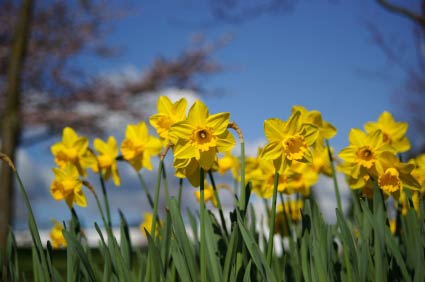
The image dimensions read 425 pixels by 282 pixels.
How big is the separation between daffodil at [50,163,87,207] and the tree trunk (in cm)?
330

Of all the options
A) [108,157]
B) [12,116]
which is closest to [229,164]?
[108,157]

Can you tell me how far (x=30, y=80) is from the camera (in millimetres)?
9883

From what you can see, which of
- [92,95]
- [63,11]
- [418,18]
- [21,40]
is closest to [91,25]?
[63,11]

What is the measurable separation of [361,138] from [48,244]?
107cm

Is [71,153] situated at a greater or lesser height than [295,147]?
greater

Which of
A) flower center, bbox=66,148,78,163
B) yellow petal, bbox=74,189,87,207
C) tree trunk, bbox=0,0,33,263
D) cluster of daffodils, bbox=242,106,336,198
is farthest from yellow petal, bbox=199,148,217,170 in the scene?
tree trunk, bbox=0,0,33,263

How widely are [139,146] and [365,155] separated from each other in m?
0.83

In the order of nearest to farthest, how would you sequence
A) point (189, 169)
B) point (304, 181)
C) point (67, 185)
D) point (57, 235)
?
point (189, 169)
point (67, 185)
point (304, 181)
point (57, 235)

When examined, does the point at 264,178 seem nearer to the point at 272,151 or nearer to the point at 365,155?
the point at 365,155

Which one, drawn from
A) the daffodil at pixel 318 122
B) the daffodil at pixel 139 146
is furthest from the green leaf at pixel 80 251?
the daffodil at pixel 318 122

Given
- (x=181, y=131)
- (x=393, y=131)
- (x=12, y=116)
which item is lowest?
(x=181, y=131)

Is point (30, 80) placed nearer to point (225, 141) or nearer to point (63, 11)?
point (63, 11)

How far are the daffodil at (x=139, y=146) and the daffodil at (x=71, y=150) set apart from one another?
0.18 m

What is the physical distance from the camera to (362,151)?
158 centimetres
